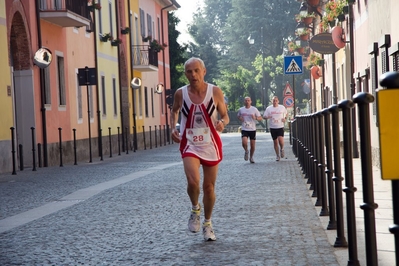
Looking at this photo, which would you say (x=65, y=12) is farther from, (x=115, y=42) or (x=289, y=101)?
(x=289, y=101)

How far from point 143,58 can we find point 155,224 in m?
35.6

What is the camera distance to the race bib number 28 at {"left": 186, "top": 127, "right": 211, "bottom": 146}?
877 cm

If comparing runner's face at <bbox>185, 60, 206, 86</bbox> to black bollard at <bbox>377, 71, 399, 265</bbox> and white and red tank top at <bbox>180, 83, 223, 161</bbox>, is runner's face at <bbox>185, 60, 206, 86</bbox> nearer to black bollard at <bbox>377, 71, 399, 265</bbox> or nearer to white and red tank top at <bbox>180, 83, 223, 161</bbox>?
white and red tank top at <bbox>180, 83, 223, 161</bbox>

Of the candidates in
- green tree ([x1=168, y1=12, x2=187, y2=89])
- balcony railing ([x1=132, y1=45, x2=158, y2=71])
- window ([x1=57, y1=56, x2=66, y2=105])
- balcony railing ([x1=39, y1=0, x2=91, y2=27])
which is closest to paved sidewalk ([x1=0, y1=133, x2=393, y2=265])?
balcony railing ([x1=39, y1=0, x2=91, y2=27])

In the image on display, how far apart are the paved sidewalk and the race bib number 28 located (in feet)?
2.86

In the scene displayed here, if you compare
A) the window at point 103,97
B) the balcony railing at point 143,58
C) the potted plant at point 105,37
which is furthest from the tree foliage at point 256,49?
the potted plant at point 105,37

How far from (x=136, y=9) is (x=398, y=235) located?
143 ft

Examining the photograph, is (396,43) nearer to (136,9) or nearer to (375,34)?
(375,34)

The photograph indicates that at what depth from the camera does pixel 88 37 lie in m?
35.1

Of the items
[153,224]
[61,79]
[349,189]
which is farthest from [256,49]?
[349,189]

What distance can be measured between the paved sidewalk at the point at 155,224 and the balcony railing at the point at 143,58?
26824mm

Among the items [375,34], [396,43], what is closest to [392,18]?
[396,43]

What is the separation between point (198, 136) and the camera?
8.78 metres

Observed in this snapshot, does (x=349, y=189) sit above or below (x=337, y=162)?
below
